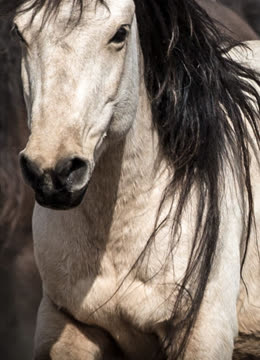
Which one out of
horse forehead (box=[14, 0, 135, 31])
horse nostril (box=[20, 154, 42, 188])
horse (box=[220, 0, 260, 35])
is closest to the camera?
horse nostril (box=[20, 154, 42, 188])

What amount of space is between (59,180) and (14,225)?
2529mm

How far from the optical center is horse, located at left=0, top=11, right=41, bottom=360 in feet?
18.3

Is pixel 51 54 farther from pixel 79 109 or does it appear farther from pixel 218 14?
pixel 218 14

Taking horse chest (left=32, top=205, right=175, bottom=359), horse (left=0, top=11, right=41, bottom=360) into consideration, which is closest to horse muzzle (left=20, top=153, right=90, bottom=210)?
horse chest (left=32, top=205, right=175, bottom=359)

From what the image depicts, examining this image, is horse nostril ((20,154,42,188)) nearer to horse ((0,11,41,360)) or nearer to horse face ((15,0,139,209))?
horse face ((15,0,139,209))

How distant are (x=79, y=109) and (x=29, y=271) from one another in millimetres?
2567

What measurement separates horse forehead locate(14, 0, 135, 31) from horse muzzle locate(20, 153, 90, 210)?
0.43 m

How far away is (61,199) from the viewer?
10.4 ft

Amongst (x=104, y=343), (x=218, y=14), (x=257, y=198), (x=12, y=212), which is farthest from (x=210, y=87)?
(x=218, y=14)

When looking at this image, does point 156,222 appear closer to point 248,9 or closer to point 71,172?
point 71,172

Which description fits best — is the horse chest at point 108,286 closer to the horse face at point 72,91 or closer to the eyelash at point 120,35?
the horse face at point 72,91

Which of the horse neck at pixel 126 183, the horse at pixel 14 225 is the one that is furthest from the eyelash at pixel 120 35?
the horse at pixel 14 225

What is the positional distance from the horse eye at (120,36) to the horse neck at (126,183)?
0.34 metres

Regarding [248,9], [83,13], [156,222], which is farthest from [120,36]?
[248,9]
